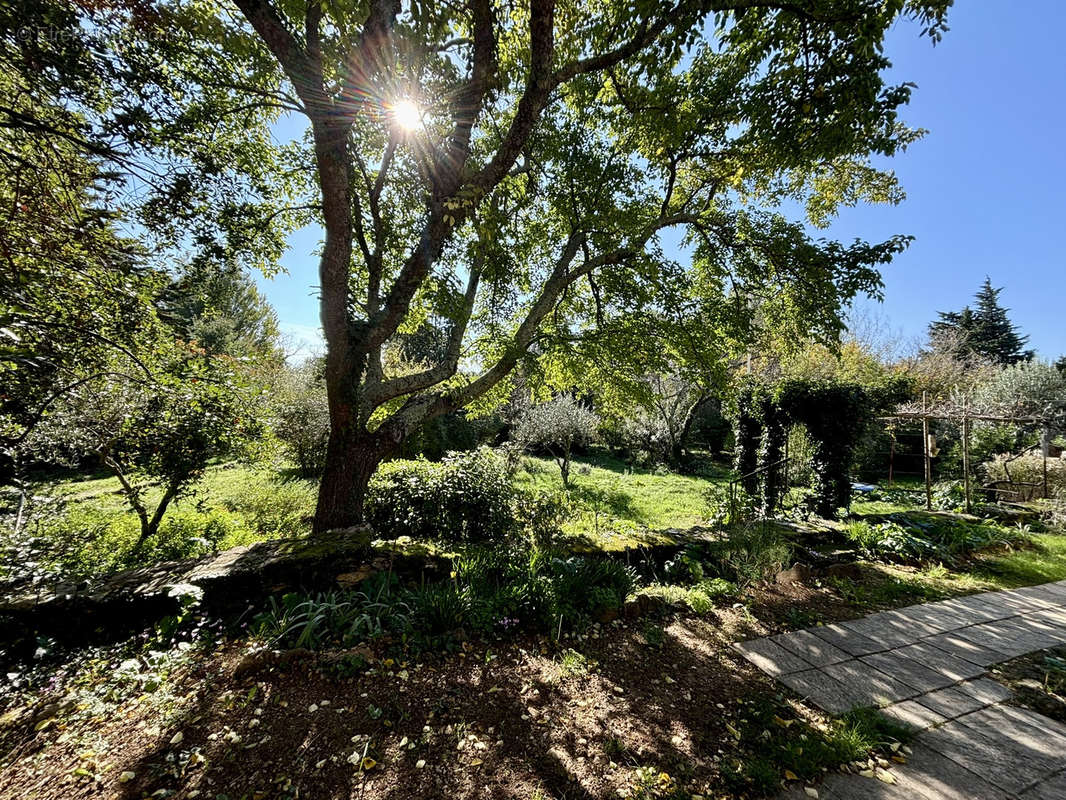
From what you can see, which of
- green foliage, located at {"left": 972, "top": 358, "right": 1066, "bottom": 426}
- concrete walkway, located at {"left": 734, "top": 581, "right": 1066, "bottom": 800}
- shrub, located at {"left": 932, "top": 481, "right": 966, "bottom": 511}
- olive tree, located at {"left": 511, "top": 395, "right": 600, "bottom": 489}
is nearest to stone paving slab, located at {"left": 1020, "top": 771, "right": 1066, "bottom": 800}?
concrete walkway, located at {"left": 734, "top": 581, "right": 1066, "bottom": 800}

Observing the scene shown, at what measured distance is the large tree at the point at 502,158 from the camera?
3.28 metres

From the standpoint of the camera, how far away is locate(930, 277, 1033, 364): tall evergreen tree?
26.8 metres

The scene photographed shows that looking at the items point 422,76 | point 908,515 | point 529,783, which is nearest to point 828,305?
point 908,515

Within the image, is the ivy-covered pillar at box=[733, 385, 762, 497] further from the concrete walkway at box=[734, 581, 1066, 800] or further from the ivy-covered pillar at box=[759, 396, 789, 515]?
the concrete walkway at box=[734, 581, 1066, 800]

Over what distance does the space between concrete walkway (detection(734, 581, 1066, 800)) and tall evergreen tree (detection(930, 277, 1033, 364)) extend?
31.5m

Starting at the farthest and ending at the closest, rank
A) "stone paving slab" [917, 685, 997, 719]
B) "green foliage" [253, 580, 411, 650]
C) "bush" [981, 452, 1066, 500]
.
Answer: "bush" [981, 452, 1066, 500], "green foliage" [253, 580, 411, 650], "stone paving slab" [917, 685, 997, 719]

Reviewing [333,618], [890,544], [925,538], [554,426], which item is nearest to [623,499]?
[554,426]

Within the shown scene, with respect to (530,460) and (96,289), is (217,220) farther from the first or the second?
(530,460)

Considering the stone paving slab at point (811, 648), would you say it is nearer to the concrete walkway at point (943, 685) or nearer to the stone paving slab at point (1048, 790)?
the concrete walkway at point (943, 685)

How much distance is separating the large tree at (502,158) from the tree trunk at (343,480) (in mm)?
24

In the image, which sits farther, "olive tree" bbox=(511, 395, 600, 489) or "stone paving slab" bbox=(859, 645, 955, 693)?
"olive tree" bbox=(511, 395, 600, 489)

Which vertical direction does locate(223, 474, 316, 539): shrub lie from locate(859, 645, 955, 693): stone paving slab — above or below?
below

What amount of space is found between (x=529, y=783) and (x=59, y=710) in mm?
2711

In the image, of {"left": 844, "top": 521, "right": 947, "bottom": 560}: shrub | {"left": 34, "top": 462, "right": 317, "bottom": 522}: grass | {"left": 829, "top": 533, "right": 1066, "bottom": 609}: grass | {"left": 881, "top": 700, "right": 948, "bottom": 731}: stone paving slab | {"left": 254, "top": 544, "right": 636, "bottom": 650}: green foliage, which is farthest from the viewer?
{"left": 34, "top": 462, "right": 317, "bottom": 522}: grass
